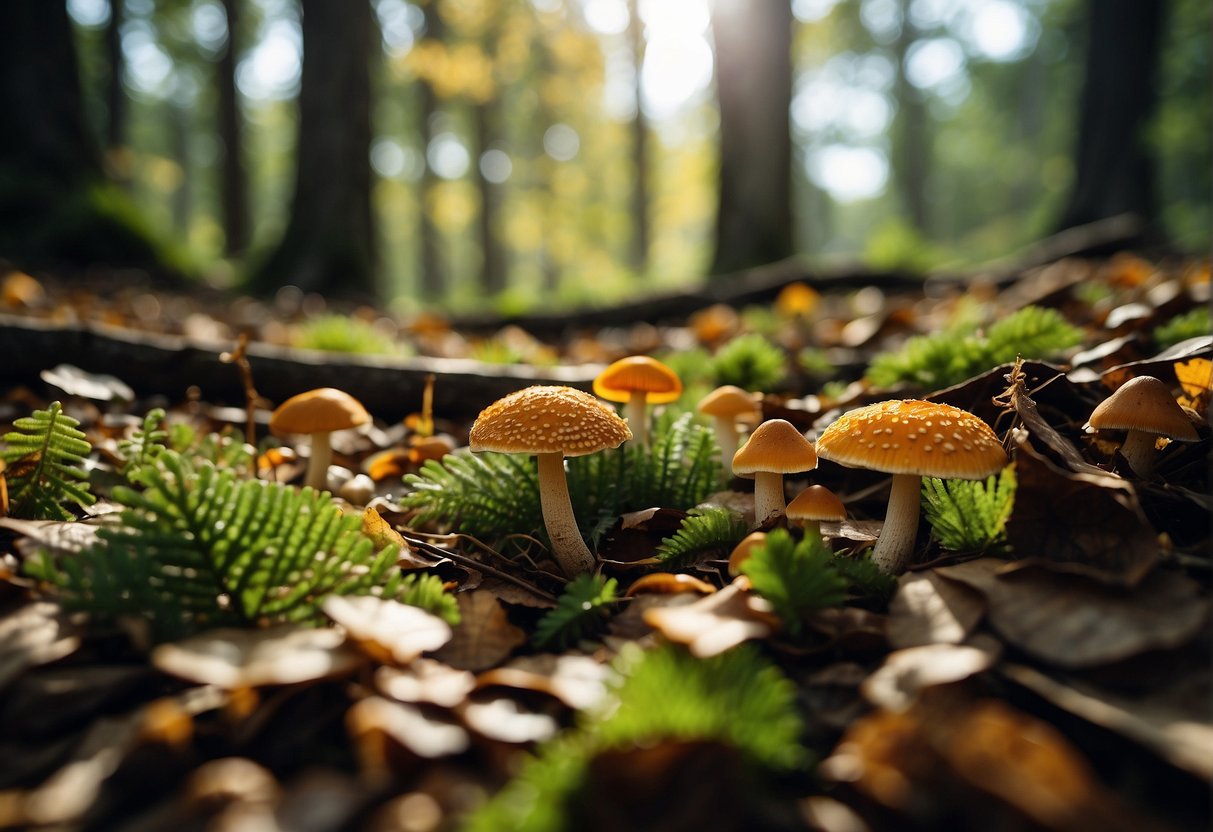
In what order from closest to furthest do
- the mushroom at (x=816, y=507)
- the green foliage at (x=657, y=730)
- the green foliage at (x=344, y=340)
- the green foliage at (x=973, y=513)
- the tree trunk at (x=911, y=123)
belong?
1. the green foliage at (x=657, y=730)
2. the green foliage at (x=973, y=513)
3. the mushroom at (x=816, y=507)
4. the green foliage at (x=344, y=340)
5. the tree trunk at (x=911, y=123)

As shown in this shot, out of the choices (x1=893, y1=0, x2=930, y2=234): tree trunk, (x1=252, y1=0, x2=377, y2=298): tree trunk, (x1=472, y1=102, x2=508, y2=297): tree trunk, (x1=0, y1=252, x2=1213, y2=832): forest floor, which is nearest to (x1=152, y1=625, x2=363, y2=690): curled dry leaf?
(x1=0, y1=252, x2=1213, y2=832): forest floor

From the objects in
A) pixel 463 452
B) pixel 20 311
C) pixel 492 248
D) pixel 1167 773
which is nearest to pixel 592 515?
pixel 463 452

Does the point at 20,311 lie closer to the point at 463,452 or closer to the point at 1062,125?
the point at 463,452

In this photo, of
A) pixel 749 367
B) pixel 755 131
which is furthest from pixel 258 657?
pixel 755 131

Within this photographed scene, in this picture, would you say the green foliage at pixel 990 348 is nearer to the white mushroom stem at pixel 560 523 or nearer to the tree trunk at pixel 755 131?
the white mushroom stem at pixel 560 523

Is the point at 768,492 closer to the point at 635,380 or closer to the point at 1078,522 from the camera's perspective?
the point at 635,380

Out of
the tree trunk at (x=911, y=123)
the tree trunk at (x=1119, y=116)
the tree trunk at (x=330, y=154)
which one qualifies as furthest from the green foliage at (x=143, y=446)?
the tree trunk at (x=911, y=123)
